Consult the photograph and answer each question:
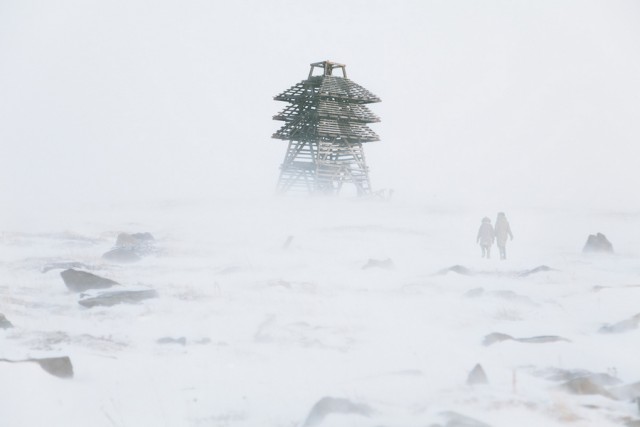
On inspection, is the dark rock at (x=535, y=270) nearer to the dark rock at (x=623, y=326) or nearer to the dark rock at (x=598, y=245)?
the dark rock at (x=598, y=245)

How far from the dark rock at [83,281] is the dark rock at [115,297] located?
881mm

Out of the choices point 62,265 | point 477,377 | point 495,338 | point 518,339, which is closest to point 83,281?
point 62,265

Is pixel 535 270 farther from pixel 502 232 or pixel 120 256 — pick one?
pixel 120 256

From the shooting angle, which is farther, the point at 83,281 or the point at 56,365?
the point at 83,281

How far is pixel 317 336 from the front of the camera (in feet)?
36.7

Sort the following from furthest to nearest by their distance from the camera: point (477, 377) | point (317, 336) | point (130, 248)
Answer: point (130, 248)
point (317, 336)
point (477, 377)

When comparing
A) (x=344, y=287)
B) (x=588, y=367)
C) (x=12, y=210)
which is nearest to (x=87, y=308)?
(x=344, y=287)

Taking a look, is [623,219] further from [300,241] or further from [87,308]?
[87,308]

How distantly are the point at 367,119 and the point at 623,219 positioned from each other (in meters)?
14.9

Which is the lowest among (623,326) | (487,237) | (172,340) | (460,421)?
(460,421)

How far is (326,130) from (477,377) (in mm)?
26899

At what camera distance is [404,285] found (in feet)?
50.5

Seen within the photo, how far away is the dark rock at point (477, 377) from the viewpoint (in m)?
8.87

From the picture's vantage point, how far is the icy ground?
8094mm
